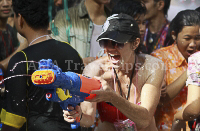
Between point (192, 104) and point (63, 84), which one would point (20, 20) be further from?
point (192, 104)

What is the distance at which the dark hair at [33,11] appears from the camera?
226 centimetres

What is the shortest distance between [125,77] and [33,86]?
2.12 ft

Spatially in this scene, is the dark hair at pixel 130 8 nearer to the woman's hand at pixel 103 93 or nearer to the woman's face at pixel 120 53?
the woman's face at pixel 120 53

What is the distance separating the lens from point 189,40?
3.10 metres

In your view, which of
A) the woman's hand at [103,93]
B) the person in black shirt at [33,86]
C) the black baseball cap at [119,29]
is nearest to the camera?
the woman's hand at [103,93]

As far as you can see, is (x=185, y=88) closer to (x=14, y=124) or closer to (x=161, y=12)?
(x=161, y=12)

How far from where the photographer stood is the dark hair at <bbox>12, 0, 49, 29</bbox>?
2256 mm

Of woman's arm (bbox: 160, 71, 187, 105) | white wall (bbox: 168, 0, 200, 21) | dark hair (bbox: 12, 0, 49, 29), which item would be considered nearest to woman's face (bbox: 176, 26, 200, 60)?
woman's arm (bbox: 160, 71, 187, 105)

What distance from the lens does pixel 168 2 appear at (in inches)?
154

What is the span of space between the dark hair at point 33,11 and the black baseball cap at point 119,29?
1.33ft

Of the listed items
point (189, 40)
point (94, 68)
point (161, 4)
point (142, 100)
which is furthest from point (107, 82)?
point (161, 4)

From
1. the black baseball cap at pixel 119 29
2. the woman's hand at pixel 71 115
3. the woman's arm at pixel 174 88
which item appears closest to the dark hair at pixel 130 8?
the woman's arm at pixel 174 88

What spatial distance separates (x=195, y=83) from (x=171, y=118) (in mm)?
584

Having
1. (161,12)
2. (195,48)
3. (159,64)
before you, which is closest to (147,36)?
(161,12)
